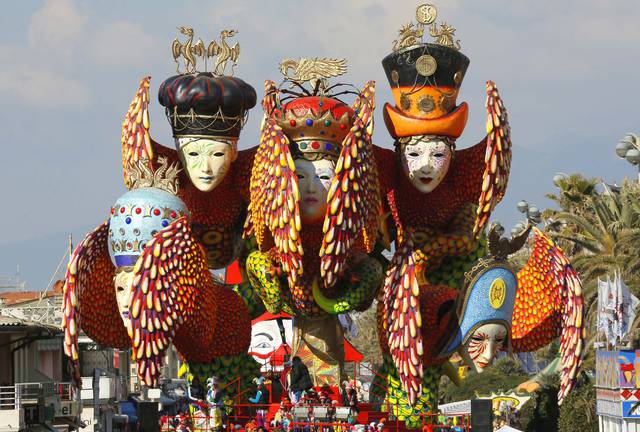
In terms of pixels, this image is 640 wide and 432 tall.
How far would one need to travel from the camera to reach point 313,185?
2630 centimetres

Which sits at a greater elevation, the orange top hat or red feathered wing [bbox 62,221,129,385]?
the orange top hat

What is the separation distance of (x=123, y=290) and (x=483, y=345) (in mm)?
6334

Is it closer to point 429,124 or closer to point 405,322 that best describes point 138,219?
point 405,322

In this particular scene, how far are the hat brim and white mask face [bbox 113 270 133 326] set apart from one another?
5.52 meters

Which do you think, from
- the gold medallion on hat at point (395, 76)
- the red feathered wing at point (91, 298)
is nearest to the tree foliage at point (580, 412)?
the gold medallion on hat at point (395, 76)

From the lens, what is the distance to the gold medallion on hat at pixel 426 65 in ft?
90.0

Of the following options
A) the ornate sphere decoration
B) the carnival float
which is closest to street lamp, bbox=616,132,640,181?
the ornate sphere decoration

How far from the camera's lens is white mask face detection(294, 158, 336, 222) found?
86.1 feet

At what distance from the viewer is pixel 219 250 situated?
2844cm

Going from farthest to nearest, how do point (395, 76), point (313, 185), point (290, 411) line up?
point (395, 76), point (290, 411), point (313, 185)

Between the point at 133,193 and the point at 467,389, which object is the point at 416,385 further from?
the point at 467,389

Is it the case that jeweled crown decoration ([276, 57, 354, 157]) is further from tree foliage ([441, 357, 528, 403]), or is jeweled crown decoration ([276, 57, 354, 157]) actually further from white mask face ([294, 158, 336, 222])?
tree foliage ([441, 357, 528, 403])

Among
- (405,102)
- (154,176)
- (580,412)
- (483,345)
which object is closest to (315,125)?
(405,102)

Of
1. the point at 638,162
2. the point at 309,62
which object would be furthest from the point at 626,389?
the point at 309,62
